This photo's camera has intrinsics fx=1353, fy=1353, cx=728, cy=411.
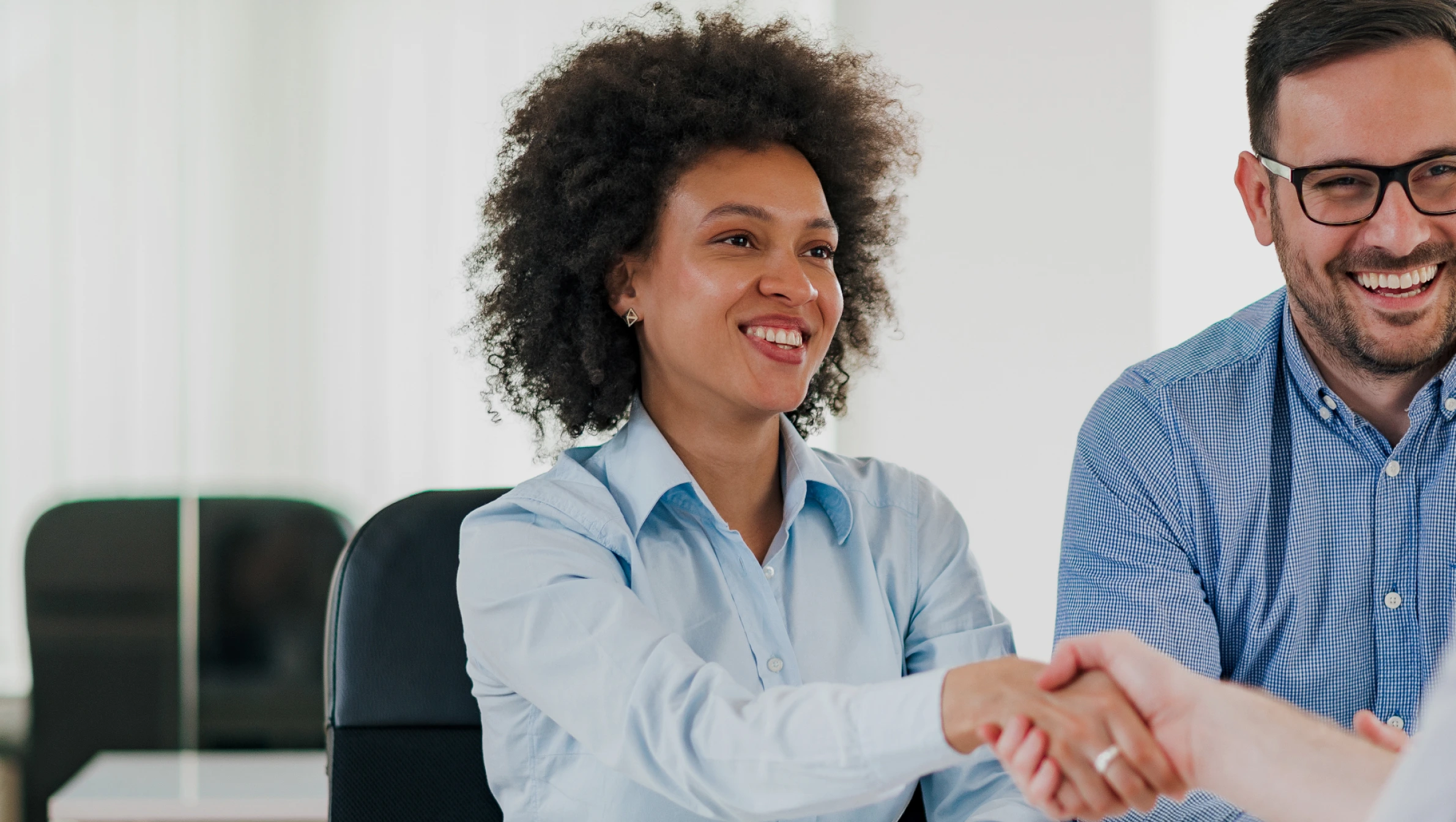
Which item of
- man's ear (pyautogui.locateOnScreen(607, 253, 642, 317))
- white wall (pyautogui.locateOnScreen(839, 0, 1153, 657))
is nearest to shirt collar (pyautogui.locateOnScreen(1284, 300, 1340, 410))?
man's ear (pyautogui.locateOnScreen(607, 253, 642, 317))

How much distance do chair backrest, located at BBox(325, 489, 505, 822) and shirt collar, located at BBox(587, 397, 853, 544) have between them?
0.21 meters

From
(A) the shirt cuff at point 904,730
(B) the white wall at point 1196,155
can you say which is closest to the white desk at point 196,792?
(A) the shirt cuff at point 904,730

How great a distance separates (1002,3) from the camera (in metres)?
3.84

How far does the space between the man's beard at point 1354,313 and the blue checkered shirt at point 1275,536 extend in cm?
4

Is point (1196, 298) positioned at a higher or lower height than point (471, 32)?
lower

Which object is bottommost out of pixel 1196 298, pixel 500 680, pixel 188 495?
pixel 188 495

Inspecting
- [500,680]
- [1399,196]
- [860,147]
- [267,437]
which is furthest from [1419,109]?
[267,437]

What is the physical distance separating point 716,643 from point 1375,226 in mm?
901

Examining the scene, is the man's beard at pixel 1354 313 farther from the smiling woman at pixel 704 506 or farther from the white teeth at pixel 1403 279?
the smiling woman at pixel 704 506

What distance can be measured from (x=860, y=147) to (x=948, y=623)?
2.14ft

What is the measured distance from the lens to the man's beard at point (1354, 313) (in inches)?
62.4

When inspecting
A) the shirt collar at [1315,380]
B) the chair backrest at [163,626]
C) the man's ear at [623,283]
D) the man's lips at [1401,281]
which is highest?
the man's lips at [1401,281]

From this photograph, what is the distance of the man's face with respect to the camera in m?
1.56

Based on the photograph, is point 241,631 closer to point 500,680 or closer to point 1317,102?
point 500,680
